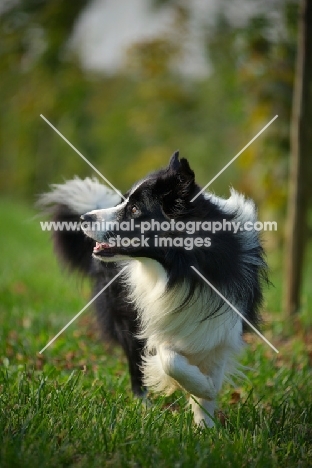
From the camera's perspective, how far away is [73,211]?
5.31m

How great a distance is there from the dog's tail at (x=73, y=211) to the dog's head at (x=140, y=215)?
99 centimetres

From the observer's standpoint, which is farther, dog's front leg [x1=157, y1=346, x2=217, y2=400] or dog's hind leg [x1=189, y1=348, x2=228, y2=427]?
dog's hind leg [x1=189, y1=348, x2=228, y2=427]

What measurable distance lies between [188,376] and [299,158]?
12.6 feet

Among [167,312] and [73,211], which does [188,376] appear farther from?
[73,211]

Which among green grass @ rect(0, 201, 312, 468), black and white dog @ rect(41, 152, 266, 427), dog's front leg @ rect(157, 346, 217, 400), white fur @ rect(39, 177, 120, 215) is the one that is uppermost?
white fur @ rect(39, 177, 120, 215)

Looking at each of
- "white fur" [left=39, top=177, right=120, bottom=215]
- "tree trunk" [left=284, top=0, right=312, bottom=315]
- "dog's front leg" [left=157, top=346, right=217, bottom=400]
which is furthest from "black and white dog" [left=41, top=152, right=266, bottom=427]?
"tree trunk" [left=284, top=0, right=312, bottom=315]

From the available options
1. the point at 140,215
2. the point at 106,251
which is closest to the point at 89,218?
the point at 106,251

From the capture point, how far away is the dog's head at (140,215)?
156 inches

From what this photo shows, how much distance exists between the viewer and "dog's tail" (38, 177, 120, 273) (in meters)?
5.19

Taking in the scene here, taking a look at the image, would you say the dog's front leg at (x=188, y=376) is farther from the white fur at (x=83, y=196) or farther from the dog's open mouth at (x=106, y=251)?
the white fur at (x=83, y=196)

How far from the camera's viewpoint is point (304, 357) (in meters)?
5.65

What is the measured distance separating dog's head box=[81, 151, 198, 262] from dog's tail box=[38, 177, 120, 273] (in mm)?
990

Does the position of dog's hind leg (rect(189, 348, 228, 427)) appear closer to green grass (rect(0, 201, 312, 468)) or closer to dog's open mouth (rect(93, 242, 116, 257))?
green grass (rect(0, 201, 312, 468))

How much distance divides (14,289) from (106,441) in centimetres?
567
